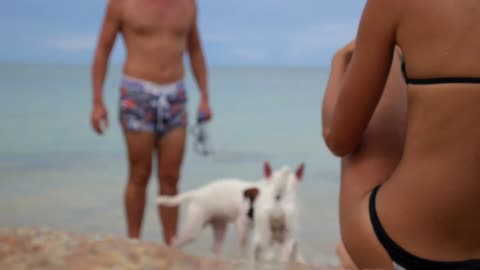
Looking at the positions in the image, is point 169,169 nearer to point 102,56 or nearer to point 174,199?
point 174,199

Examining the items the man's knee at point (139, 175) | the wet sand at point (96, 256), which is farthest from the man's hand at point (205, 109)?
the wet sand at point (96, 256)

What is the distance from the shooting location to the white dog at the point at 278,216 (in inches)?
95.7

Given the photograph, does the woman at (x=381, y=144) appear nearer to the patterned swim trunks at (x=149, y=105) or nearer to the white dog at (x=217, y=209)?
the white dog at (x=217, y=209)

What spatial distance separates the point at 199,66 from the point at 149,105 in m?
0.42

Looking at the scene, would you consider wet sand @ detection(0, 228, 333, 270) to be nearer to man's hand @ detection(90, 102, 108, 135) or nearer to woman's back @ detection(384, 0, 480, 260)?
woman's back @ detection(384, 0, 480, 260)

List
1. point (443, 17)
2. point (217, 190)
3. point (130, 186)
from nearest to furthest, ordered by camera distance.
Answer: point (443, 17)
point (217, 190)
point (130, 186)

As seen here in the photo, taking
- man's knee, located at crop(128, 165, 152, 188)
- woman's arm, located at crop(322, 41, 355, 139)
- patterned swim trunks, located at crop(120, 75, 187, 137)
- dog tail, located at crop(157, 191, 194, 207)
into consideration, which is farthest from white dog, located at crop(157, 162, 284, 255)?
woman's arm, located at crop(322, 41, 355, 139)

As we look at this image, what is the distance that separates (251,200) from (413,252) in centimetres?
158

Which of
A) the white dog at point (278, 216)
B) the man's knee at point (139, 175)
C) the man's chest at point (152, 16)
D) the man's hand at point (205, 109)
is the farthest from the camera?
the man's hand at point (205, 109)

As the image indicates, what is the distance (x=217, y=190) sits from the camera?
278 centimetres

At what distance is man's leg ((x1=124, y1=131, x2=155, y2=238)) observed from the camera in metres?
2.88

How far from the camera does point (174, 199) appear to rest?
2.92 metres

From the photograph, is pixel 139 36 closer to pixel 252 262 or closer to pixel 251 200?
pixel 251 200

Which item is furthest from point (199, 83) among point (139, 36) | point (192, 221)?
point (192, 221)
